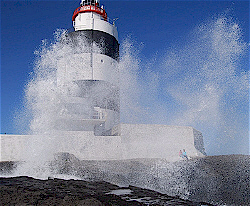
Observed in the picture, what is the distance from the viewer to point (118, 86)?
19578 mm

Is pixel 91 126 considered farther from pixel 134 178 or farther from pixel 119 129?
pixel 134 178

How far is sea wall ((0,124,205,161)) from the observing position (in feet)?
42.8

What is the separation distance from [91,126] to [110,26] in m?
9.31

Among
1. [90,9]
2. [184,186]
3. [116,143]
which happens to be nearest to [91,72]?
[90,9]

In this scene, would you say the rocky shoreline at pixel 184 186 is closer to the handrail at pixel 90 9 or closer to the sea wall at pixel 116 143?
the sea wall at pixel 116 143

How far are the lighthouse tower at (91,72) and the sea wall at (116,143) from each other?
225cm

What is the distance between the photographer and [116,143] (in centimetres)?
1477

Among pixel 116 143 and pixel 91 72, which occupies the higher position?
pixel 91 72

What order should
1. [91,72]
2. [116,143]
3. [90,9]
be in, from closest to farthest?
[116,143], [91,72], [90,9]

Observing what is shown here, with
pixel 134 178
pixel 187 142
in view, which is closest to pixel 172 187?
pixel 134 178

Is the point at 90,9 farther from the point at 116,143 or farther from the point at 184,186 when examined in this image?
the point at 184,186

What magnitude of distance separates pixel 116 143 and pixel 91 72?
6605 mm

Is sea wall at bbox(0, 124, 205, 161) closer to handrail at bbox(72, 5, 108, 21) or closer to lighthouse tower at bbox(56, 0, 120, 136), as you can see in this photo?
lighthouse tower at bbox(56, 0, 120, 136)

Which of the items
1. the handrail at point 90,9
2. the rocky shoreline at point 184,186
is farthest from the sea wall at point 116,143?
the handrail at point 90,9
